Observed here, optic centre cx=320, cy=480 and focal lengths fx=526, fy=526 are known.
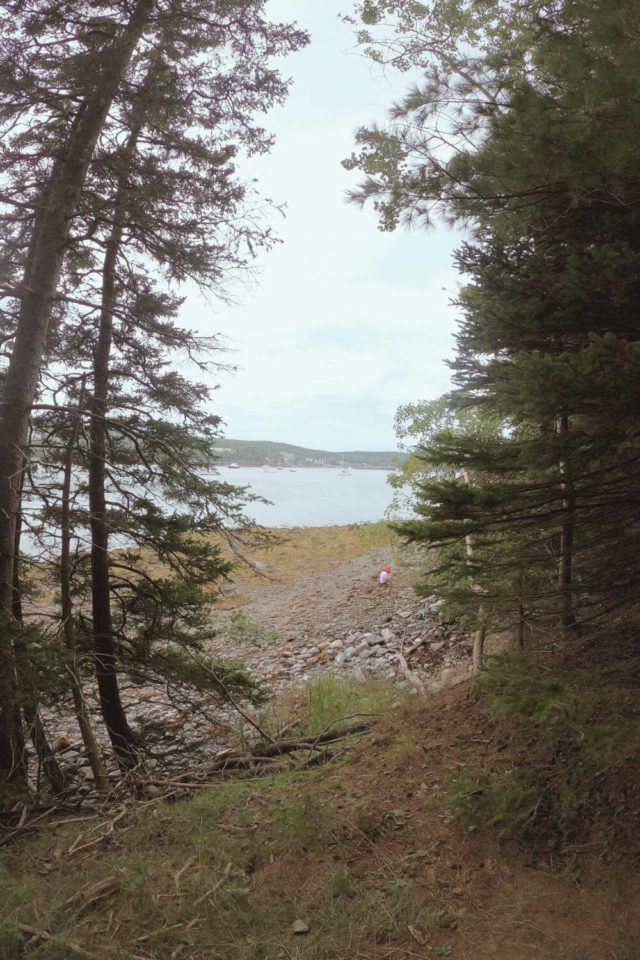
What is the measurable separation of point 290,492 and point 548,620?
11475 mm

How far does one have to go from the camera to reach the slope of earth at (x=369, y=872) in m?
2.29

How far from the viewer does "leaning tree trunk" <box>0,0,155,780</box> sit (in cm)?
418

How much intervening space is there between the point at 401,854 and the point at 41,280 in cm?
494

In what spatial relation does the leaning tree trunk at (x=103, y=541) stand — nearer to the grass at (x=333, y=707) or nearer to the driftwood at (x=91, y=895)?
the grass at (x=333, y=707)

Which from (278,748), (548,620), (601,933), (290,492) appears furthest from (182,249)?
(290,492)

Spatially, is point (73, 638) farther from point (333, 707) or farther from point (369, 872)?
point (369, 872)

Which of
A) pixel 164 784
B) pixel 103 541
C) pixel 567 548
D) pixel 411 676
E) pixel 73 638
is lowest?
pixel 411 676

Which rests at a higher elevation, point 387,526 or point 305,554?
point 387,526

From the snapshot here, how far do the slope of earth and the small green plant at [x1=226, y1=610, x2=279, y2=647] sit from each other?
8.08 m

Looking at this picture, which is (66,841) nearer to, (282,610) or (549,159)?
(549,159)

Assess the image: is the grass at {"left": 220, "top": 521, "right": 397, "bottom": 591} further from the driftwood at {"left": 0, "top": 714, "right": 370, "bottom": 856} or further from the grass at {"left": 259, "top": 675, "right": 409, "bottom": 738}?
the driftwood at {"left": 0, "top": 714, "right": 370, "bottom": 856}

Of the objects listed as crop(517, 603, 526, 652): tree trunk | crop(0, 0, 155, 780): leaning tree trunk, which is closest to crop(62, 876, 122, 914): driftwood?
crop(0, 0, 155, 780): leaning tree trunk

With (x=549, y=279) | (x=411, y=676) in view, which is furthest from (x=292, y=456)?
(x=549, y=279)

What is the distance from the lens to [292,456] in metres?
13.5
